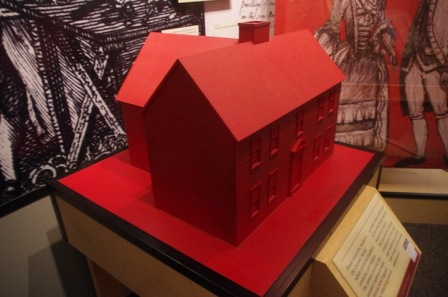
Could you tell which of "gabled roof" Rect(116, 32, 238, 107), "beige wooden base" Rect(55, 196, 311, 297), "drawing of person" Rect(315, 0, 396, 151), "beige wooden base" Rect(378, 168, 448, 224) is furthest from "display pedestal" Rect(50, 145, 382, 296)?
"beige wooden base" Rect(378, 168, 448, 224)

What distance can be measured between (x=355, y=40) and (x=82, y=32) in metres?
1.09

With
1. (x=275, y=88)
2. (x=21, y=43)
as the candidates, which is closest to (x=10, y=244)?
(x=21, y=43)

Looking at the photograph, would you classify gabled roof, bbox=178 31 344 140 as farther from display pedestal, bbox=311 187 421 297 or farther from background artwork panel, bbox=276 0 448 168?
background artwork panel, bbox=276 0 448 168

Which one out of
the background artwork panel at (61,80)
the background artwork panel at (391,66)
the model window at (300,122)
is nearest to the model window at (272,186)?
the model window at (300,122)

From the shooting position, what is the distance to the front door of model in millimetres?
861

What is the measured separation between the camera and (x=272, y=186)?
0.82m

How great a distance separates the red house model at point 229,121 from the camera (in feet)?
2.20

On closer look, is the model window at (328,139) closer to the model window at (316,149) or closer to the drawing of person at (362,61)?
the model window at (316,149)

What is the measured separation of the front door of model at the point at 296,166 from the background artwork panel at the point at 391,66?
0.81m

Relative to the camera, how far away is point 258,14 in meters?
1.69

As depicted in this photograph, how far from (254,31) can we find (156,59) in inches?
11.7

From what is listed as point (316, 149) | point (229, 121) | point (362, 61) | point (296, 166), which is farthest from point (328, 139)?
point (362, 61)

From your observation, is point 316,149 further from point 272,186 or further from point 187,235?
point 187,235

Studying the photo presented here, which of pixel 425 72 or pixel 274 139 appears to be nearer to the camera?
pixel 274 139
